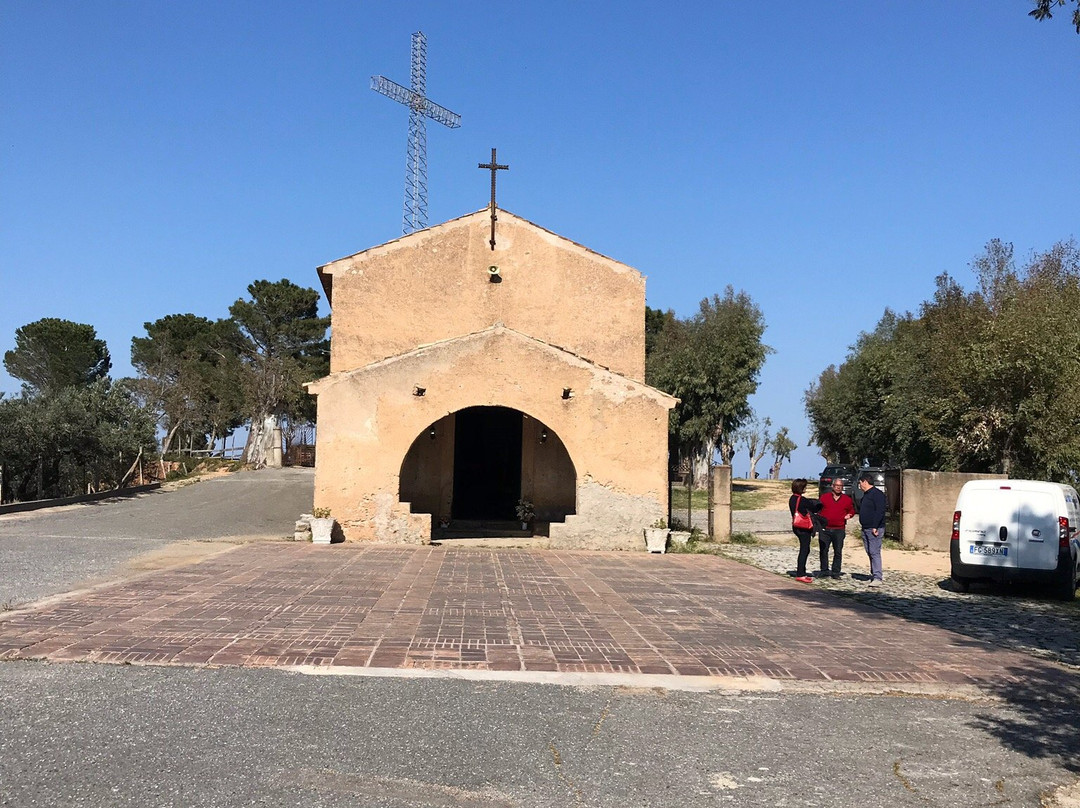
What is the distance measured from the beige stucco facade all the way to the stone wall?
6523mm

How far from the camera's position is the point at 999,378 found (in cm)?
2072

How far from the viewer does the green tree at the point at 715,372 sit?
39.4 meters

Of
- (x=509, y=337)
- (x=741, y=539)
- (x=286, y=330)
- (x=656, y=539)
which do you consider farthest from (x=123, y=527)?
(x=286, y=330)

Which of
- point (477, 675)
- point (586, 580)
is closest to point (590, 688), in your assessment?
point (477, 675)

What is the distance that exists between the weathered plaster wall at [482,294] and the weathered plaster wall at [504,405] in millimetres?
2621

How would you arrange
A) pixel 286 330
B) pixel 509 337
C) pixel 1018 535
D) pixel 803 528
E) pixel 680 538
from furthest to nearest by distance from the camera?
pixel 286 330
pixel 680 538
pixel 509 337
pixel 803 528
pixel 1018 535

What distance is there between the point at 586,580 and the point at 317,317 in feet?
144

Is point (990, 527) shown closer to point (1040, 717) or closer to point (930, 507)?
point (930, 507)

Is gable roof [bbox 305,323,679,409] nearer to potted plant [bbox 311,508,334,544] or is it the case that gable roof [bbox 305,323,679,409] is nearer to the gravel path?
potted plant [bbox 311,508,334,544]

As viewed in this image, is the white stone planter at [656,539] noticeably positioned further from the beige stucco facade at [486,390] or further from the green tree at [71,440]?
the green tree at [71,440]

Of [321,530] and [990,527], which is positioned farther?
[321,530]

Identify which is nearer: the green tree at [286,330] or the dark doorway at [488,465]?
the dark doorway at [488,465]

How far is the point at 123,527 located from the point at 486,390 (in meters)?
9.62

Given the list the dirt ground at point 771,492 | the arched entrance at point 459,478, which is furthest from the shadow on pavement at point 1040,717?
the dirt ground at point 771,492
